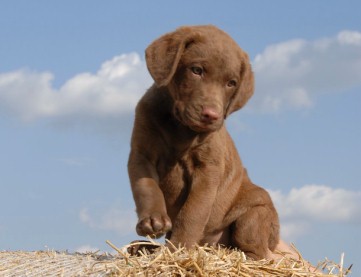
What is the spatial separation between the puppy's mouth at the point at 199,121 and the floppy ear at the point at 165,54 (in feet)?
1.00

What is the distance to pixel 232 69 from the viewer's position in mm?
6520

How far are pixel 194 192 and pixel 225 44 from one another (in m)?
1.31

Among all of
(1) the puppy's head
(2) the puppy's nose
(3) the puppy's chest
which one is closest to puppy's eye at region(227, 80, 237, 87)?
(1) the puppy's head

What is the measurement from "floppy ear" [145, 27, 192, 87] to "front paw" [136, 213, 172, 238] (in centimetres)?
110

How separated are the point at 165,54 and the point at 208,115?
0.69 metres

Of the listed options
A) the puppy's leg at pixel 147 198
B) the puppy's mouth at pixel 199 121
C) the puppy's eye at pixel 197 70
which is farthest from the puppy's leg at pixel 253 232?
the puppy's eye at pixel 197 70

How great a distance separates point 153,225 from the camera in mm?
6227

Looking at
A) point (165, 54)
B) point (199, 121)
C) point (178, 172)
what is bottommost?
point (178, 172)

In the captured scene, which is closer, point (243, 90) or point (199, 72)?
point (199, 72)

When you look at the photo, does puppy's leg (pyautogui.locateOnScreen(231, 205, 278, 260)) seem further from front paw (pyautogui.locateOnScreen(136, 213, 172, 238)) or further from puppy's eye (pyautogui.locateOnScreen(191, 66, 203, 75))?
puppy's eye (pyautogui.locateOnScreen(191, 66, 203, 75))

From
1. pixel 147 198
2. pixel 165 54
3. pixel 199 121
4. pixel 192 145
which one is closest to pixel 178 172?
pixel 192 145

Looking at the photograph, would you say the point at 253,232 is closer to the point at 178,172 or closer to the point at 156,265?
the point at 178,172

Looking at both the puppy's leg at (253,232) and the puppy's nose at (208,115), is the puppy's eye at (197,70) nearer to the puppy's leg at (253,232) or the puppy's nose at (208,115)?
the puppy's nose at (208,115)

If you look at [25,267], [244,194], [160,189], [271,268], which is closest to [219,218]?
[244,194]
